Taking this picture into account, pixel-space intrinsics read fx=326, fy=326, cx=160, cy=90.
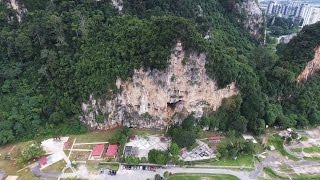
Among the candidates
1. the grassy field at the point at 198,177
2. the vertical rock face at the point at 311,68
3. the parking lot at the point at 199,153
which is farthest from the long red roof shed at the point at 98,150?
the vertical rock face at the point at 311,68

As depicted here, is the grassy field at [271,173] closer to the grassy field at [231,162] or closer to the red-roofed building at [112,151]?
the grassy field at [231,162]

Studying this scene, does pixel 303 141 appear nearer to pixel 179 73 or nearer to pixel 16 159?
pixel 179 73

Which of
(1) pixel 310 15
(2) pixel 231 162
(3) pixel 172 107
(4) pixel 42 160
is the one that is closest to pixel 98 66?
(3) pixel 172 107

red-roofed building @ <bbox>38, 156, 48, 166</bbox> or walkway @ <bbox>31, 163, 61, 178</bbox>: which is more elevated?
red-roofed building @ <bbox>38, 156, 48, 166</bbox>

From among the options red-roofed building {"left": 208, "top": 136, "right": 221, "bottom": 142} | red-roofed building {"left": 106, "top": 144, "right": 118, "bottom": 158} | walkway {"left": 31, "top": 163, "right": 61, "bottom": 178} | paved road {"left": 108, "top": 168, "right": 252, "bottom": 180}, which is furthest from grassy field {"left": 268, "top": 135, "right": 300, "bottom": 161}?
walkway {"left": 31, "top": 163, "right": 61, "bottom": 178}

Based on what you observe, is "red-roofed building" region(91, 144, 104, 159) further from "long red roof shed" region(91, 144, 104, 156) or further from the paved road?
the paved road
